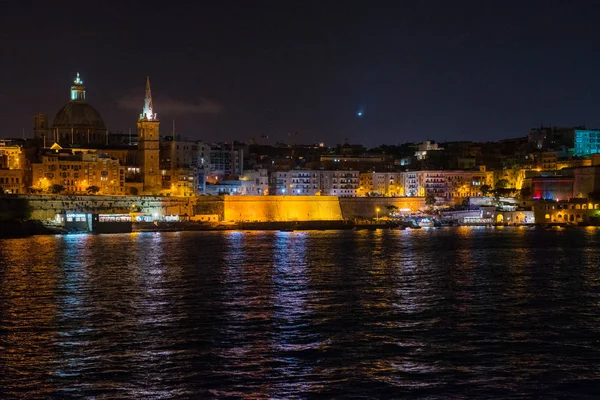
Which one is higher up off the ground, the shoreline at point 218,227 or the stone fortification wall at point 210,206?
the stone fortification wall at point 210,206

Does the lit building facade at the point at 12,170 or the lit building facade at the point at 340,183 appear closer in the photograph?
the lit building facade at the point at 12,170

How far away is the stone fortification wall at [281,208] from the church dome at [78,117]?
23.2 m

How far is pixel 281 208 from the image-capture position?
82062mm

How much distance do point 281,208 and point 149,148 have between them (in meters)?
14.7

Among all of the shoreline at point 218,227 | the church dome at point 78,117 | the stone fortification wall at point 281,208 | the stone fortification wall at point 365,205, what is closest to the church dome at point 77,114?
the church dome at point 78,117

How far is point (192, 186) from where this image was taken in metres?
86.3

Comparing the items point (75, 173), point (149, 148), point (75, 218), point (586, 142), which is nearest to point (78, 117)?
point (149, 148)

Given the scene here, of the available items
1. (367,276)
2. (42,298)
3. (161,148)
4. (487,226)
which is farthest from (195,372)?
(161,148)

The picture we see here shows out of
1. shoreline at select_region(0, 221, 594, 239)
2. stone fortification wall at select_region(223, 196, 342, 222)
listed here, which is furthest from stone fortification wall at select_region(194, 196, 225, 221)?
shoreline at select_region(0, 221, 594, 239)

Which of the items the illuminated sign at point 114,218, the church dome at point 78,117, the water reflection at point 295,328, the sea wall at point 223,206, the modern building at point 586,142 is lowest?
the water reflection at point 295,328

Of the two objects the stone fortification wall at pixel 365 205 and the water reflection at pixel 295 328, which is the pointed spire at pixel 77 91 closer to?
the stone fortification wall at pixel 365 205

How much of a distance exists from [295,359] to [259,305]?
6.73 m

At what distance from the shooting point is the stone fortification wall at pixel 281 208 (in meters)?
79.1

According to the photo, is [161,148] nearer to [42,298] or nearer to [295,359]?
[42,298]
